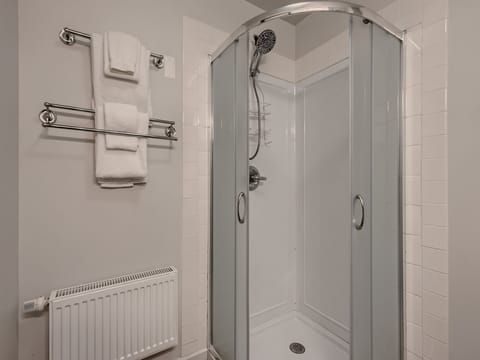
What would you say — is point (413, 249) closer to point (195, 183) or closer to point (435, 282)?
point (435, 282)

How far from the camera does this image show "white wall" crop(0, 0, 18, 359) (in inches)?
36.3

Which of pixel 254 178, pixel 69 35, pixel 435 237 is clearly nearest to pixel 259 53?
pixel 254 178

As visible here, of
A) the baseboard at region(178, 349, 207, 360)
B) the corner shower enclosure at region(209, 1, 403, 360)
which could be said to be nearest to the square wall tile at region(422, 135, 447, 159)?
the corner shower enclosure at region(209, 1, 403, 360)

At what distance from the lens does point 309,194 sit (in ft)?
6.67

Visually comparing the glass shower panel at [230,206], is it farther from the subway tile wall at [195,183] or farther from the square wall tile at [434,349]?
the square wall tile at [434,349]

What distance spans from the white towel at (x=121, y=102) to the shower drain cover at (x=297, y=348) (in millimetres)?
1598

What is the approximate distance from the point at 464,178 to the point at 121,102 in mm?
1690

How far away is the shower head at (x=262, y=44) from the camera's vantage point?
158cm

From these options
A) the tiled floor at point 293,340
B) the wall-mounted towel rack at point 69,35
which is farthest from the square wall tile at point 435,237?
the wall-mounted towel rack at point 69,35

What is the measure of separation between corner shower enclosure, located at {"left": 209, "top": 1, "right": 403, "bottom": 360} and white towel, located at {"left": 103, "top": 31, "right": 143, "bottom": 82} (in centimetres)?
50

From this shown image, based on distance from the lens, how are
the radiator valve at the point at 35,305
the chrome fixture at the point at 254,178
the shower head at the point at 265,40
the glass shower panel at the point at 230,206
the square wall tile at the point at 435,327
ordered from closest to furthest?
the radiator valve at the point at 35,305 → the square wall tile at the point at 435,327 → the glass shower panel at the point at 230,206 → the shower head at the point at 265,40 → the chrome fixture at the point at 254,178

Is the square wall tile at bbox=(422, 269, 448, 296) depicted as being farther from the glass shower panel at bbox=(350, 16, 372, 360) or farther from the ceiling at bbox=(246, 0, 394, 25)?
the ceiling at bbox=(246, 0, 394, 25)

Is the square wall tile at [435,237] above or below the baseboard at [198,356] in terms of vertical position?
above

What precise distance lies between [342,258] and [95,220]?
5.42 feet
